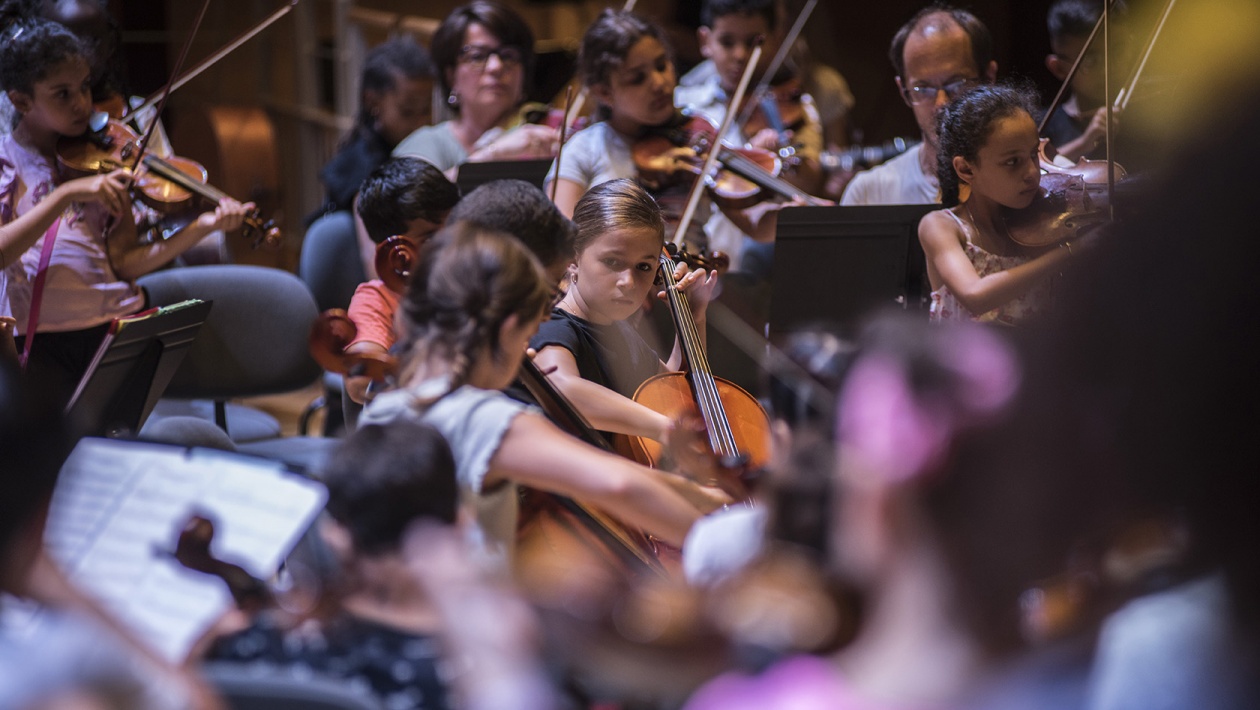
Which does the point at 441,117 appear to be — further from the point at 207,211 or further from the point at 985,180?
the point at 985,180

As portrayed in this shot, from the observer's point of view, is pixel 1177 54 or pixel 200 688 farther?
pixel 1177 54

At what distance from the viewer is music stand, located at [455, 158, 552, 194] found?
2.48 metres

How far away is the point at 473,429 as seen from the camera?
117cm

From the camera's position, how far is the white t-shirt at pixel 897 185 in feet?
8.14

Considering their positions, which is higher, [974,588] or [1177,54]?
[1177,54]

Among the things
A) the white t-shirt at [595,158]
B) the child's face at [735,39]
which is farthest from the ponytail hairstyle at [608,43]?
the child's face at [735,39]

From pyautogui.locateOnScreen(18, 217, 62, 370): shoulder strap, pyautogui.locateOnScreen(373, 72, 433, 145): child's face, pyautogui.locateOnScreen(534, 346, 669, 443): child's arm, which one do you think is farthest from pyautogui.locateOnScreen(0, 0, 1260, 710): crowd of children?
pyautogui.locateOnScreen(373, 72, 433, 145): child's face

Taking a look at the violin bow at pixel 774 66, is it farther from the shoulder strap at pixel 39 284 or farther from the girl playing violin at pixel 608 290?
the shoulder strap at pixel 39 284

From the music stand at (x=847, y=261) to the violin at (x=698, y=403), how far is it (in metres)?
0.49

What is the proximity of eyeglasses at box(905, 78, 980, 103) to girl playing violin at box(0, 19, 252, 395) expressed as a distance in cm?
150

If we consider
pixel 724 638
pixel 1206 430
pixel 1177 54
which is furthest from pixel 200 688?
pixel 1177 54

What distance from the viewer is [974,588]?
87cm

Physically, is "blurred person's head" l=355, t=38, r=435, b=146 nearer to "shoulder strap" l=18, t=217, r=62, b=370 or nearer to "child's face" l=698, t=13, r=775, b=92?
"child's face" l=698, t=13, r=775, b=92

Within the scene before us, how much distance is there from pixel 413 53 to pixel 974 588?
8.54 feet
